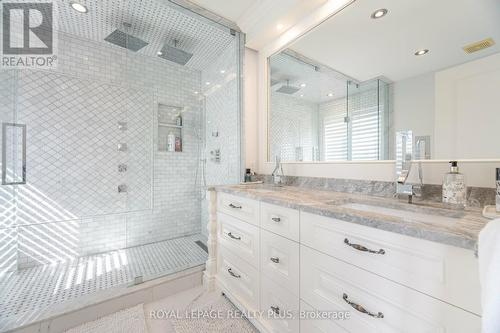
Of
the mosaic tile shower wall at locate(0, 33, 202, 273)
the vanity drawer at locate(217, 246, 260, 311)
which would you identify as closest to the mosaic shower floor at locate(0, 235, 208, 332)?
the mosaic tile shower wall at locate(0, 33, 202, 273)

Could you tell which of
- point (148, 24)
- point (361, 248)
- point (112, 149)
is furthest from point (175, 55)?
point (361, 248)

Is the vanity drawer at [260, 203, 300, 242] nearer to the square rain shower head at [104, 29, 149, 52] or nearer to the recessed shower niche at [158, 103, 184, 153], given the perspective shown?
the recessed shower niche at [158, 103, 184, 153]

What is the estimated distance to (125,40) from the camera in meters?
2.24

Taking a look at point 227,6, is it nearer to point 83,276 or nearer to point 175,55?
point 175,55

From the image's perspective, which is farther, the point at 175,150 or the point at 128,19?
the point at 175,150

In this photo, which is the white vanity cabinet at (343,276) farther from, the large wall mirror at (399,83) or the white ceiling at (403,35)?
the white ceiling at (403,35)

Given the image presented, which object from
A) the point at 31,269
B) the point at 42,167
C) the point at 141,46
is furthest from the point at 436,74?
the point at 31,269

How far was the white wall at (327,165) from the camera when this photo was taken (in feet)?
3.08

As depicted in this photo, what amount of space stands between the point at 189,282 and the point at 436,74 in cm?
222

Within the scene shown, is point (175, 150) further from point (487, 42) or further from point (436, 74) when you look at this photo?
point (487, 42)

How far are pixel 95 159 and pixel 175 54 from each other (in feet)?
4.95

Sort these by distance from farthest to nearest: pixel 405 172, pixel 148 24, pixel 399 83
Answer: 1. pixel 148 24
2. pixel 399 83
3. pixel 405 172

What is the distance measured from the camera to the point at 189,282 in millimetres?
1793

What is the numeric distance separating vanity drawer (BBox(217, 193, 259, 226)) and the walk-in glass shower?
24.4 inches
